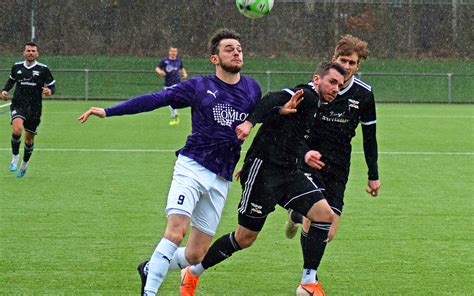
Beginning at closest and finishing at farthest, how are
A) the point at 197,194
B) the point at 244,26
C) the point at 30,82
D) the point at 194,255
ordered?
1. the point at 197,194
2. the point at 194,255
3. the point at 30,82
4. the point at 244,26

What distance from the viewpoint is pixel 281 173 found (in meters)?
7.00

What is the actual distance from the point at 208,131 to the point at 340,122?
4.69 feet

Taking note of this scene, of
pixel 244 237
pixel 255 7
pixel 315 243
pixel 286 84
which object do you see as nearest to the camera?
pixel 244 237

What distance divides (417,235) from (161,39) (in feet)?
128

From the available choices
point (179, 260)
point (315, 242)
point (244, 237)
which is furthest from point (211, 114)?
point (315, 242)

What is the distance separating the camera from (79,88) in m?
36.2

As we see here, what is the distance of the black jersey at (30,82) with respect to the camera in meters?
14.9

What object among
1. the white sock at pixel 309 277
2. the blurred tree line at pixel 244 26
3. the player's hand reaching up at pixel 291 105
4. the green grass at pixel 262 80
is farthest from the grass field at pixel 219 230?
the blurred tree line at pixel 244 26

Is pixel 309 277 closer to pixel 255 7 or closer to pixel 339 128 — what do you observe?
pixel 339 128

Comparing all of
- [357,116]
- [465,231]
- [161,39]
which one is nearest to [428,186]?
[465,231]

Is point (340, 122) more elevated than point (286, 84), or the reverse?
point (340, 122)

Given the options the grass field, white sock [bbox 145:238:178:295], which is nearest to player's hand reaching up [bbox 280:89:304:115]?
white sock [bbox 145:238:178:295]

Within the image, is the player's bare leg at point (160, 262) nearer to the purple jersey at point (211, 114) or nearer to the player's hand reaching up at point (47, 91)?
the purple jersey at point (211, 114)

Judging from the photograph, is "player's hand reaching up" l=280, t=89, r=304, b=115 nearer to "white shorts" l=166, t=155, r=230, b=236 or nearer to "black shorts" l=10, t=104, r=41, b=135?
"white shorts" l=166, t=155, r=230, b=236
